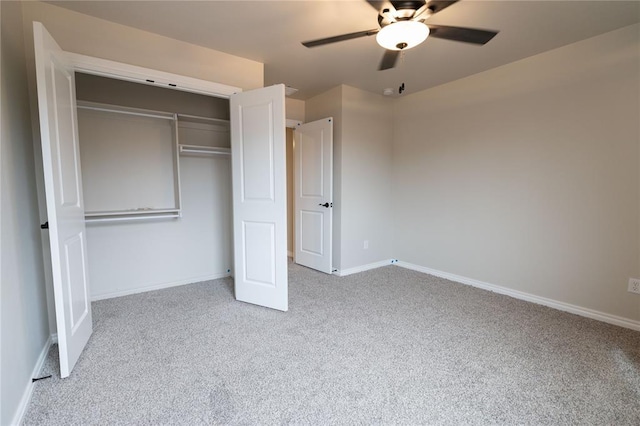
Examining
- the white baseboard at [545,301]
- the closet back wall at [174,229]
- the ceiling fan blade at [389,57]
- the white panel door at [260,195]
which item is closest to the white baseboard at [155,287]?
the closet back wall at [174,229]

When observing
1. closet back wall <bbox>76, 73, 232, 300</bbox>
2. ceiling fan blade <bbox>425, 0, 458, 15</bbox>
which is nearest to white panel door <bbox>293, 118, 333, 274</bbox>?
closet back wall <bbox>76, 73, 232, 300</bbox>

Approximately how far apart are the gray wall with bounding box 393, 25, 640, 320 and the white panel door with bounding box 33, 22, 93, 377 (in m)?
3.76

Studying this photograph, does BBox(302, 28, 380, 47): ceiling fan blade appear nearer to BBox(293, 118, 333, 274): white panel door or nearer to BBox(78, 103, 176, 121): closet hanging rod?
BBox(293, 118, 333, 274): white panel door

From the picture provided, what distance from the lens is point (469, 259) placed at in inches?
137

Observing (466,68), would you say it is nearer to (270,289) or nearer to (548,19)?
(548,19)

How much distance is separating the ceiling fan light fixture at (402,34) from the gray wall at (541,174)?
196cm

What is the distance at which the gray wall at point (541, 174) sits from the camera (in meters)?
2.41

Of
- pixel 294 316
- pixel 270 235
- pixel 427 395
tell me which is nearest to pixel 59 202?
pixel 270 235

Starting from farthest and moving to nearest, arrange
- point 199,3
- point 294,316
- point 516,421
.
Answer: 1. point 294,316
2. point 199,3
3. point 516,421

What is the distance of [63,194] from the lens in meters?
1.76

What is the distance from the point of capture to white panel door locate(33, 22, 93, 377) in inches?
62.0

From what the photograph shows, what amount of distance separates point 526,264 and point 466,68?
2.25 metres

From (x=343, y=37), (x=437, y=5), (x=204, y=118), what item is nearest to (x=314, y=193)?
(x=204, y=118)

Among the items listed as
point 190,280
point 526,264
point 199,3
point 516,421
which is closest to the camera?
point 516,421
